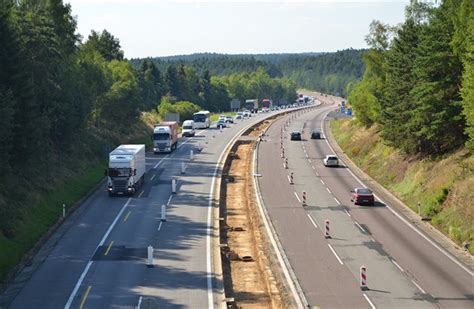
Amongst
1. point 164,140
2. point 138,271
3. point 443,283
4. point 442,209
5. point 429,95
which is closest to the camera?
point 443,283

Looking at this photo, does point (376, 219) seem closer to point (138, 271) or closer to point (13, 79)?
point (138, 271)

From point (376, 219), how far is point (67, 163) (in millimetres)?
30528

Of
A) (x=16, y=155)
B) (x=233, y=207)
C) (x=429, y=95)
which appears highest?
(x=429, y=95)

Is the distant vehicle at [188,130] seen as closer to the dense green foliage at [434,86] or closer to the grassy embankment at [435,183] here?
the grassy embankment at [435,183]

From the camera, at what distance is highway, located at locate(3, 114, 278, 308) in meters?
32.2

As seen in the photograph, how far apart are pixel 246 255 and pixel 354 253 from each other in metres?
6.27

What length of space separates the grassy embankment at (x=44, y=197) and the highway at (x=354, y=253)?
15026 mm

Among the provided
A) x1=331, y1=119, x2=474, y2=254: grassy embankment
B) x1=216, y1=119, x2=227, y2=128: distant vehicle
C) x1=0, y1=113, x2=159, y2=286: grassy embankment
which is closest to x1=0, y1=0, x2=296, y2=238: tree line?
x1=0, y1=113, x2=159, y2=286: grassy embankment

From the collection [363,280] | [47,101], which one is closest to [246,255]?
[363,280]

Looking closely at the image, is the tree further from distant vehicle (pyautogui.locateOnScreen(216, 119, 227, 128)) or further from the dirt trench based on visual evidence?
the dirt trench

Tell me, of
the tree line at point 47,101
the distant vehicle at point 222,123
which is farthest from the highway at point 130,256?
the distant vehicle at point 222,123

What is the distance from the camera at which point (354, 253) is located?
131 feet

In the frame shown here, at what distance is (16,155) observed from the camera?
161 feet

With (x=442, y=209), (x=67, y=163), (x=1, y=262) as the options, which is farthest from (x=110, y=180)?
(x=442, y=209)
